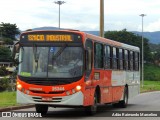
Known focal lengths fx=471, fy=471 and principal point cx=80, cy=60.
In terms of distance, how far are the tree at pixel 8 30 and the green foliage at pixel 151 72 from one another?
1455 inches

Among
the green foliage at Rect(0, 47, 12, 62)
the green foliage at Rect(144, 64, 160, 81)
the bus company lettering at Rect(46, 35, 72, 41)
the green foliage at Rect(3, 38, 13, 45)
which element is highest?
the green foliage at Rect(3, 38, 13, 45)

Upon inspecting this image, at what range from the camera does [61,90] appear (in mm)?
15711

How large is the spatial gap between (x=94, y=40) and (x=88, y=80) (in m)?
1.85

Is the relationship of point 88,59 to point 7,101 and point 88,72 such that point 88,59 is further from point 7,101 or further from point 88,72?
point 7,101

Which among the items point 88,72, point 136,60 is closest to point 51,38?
point 88,72

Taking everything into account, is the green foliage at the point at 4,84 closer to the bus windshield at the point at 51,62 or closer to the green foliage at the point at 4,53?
the bus windshield at the point at 51,62

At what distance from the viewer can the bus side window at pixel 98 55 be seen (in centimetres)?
1762

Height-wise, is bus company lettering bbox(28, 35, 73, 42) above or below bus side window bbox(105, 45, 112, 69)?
above

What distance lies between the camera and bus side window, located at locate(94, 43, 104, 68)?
17625 mm

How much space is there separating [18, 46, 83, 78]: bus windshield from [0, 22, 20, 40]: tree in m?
106

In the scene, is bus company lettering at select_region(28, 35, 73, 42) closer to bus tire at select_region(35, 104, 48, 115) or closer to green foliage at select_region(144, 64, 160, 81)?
bus tire at select_region(35, 104, 48, 115)

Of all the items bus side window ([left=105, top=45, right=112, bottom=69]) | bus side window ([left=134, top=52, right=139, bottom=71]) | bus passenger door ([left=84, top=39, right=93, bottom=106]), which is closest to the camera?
bus passenger door ([left=84, top=39, right=93, bottom=106])

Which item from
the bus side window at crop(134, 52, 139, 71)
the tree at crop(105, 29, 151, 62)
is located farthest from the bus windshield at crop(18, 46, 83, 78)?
the tree at crop(105, 29, 151, 62)

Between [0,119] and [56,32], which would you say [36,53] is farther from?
[0,119]
